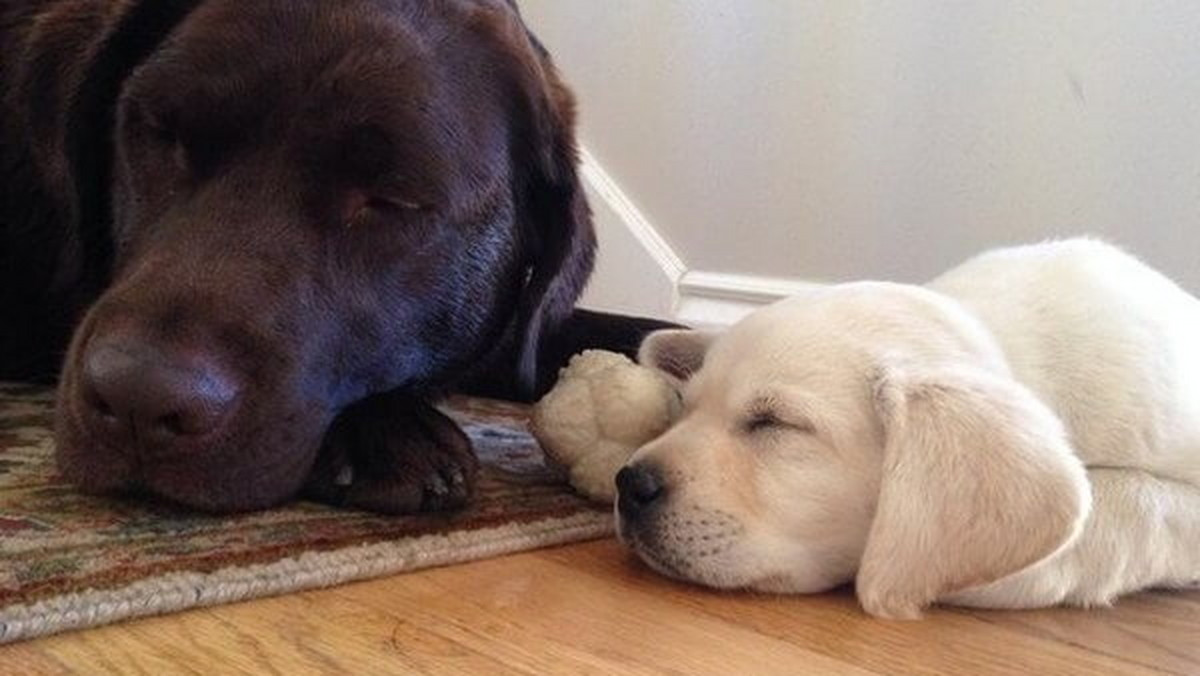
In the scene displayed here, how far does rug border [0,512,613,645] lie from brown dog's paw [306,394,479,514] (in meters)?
0.06

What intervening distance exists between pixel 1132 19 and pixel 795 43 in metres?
0.65

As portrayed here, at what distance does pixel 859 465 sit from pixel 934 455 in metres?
0.08

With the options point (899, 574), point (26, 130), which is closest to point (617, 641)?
point (899, 574)

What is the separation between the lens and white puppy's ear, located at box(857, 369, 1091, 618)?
3.51 feet

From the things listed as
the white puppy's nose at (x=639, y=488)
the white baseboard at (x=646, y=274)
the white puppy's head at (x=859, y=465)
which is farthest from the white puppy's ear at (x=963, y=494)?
the white baseboard at (x=646, y=274)

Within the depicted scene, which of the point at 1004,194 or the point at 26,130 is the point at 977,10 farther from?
the point at 26,130

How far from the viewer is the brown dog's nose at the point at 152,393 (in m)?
1.04

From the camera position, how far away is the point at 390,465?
4.13ft

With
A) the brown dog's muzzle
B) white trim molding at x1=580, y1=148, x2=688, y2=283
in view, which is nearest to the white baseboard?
white trim molding at x1=580, y1=148, x2=688, y2=283

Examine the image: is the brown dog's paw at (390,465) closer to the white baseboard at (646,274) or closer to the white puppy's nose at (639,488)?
the white puppy's nose at (639,488)

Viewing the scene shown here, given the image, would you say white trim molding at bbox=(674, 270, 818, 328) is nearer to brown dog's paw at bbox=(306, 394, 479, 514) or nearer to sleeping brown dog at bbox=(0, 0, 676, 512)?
sleeping brown dog at bbox=(0, 0, 676, 512)

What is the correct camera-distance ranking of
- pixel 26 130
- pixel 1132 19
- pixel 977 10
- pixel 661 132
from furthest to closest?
pixel 661 132
pixel 977 10
pixel 1132 19
pixel 26 130

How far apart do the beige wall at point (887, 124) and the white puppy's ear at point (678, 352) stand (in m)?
1.07

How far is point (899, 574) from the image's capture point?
1.10m
